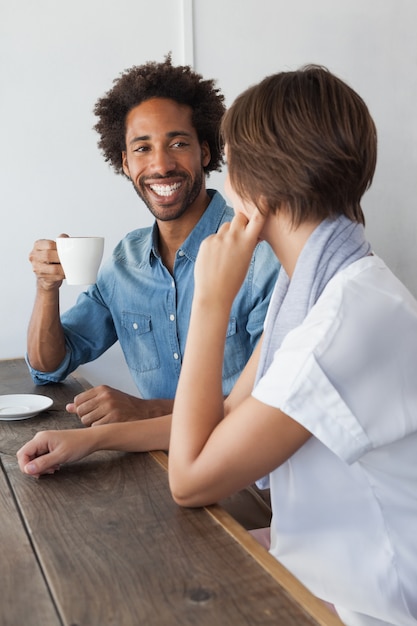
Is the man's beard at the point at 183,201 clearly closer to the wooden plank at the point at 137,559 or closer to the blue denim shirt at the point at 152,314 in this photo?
the blue denim shirt at the point at 152,314

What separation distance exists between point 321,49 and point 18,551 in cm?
236

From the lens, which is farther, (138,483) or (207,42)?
(207,42)

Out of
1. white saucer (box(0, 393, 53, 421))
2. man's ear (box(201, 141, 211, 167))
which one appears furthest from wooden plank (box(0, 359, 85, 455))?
man's ear (box(201, 141, 211, 167))

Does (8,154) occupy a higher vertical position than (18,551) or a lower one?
higher

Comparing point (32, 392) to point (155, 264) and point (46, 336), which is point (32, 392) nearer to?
point (46, 336)

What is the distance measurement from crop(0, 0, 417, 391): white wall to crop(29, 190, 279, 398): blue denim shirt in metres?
0.64

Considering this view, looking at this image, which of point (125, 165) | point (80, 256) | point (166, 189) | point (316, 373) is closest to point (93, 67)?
point (125, 165)

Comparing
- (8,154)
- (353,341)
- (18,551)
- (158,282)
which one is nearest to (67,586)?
(18,551)

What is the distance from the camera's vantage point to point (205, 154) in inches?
76.5

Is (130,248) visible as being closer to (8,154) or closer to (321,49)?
(8,154)

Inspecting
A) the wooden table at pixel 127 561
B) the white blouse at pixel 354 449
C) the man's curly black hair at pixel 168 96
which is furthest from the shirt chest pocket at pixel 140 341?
the white blouse at pixel 354 449

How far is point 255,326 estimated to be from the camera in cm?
166

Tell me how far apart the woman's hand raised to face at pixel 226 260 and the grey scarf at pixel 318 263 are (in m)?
0.08

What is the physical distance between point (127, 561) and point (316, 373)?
30cm
